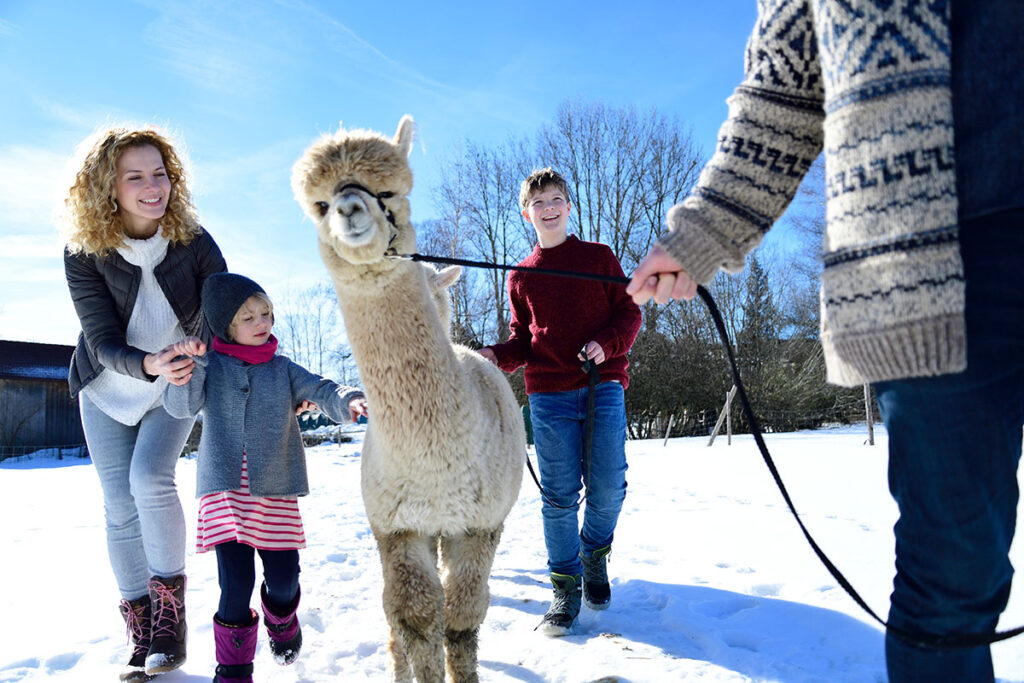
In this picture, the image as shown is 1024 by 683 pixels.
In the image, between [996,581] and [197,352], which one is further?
[197,352]

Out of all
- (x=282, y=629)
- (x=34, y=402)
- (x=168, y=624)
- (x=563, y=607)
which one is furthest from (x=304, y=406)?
(x=34, y=402)

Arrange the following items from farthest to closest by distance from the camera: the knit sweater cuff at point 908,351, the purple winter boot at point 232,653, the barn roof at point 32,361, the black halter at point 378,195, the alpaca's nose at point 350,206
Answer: the barn roof at point 32,361 → the purple winter boot at point 232,653 → the black halter at point 378,195 → the alpaca's nose at point 350,206 → the knit sweater cuff at point 908,351

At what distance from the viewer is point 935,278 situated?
1078mm

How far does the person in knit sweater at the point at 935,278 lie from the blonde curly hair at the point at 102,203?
2704 millimetres

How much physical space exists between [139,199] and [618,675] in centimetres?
272

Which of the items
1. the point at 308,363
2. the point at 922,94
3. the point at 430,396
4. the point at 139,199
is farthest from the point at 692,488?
the point at 308,363

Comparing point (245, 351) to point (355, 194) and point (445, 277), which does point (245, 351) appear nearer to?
point (355, 194)

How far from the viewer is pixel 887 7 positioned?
1134 millimetres

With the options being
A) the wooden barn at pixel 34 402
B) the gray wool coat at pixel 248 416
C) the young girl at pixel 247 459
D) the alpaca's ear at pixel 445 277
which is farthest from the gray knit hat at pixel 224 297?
the wooden barn at pixel 34 402

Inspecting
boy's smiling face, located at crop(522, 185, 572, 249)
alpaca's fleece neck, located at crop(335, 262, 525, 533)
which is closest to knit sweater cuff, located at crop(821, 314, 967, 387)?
alpaca's fleece neck, located at crop(335, 262, 525, 533)

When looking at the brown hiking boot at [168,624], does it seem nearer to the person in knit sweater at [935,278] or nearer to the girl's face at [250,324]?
the girl's face at [250,324]

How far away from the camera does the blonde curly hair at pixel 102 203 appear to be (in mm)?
2779

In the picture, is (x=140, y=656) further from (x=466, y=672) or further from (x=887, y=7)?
(x=887, y=7)

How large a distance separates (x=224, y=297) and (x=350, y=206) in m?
0.81
